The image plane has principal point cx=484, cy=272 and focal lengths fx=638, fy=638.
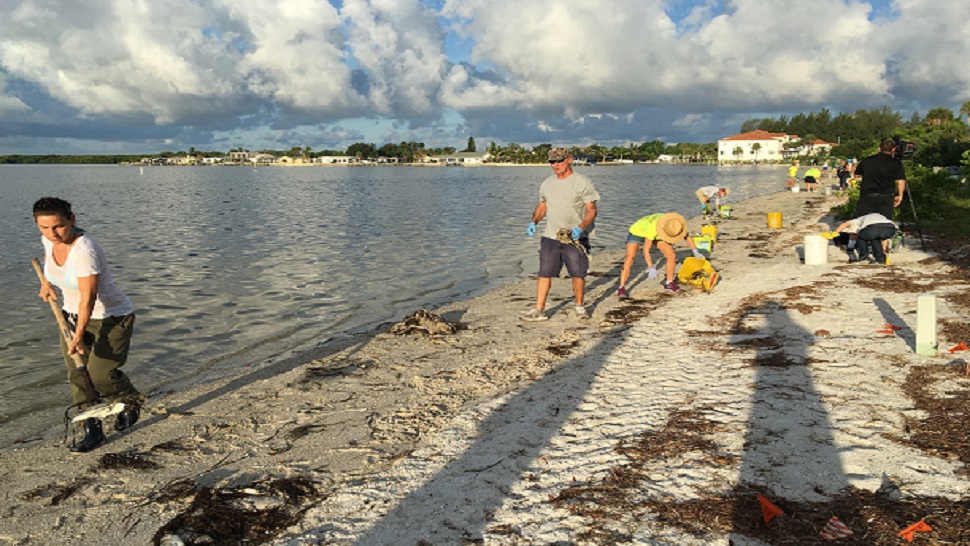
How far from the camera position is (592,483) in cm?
425

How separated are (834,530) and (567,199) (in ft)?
18.7

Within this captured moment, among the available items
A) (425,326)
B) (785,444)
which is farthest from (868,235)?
(785,444)

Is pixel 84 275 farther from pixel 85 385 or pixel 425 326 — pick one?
pixel 425 326

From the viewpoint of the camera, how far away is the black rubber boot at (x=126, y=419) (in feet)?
18.7

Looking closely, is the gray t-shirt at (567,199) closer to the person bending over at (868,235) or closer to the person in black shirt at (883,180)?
the person in black shirt at (883,180)

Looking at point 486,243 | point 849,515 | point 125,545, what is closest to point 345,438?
point 125,545

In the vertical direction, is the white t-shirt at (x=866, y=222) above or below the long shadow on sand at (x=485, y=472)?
above

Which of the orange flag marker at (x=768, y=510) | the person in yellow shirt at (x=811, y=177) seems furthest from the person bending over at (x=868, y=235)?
the person in yellow shirt at (x=811, y=177)

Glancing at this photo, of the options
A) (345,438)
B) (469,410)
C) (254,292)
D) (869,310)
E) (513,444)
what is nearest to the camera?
(513,444)

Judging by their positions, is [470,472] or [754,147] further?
[754,147]

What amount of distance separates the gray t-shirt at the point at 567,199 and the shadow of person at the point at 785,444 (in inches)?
113

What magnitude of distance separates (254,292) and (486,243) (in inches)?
383

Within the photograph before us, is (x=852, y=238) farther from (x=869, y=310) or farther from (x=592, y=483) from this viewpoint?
(x=592, y=483)

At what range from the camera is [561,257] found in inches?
351
